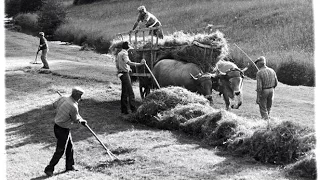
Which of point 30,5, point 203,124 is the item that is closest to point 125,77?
point 203,124

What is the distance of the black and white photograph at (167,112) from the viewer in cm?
1298

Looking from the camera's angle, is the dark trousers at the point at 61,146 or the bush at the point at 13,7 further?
the bush at the point at 13,7

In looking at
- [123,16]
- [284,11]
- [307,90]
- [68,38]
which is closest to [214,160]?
[307,90]

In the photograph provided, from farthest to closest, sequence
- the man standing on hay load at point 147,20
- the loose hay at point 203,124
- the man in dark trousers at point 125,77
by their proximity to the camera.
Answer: the man standing on hay load at point 147,20, the man in dark trousers at point 125,77, the loose hay at point 203,124

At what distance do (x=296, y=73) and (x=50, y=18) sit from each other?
40461 millimetres

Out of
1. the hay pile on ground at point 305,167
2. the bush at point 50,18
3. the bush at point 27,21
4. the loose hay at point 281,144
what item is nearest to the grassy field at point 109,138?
the hay pile on ground at point 305,167

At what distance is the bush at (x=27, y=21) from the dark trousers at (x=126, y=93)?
5252 centimetres

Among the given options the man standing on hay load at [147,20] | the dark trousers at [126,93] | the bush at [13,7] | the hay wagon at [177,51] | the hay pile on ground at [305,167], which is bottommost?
the hay pile on ground at [305,167]

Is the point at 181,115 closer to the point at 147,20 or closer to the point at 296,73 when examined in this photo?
the point at 147,20

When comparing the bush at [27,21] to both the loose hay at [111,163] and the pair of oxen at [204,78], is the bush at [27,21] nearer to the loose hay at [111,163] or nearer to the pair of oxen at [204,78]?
the pair of oxen at [204,78]

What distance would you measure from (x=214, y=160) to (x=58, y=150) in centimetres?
413

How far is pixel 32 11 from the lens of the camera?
82375 mm

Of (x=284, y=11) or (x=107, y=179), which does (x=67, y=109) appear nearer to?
(x=107, y=179)

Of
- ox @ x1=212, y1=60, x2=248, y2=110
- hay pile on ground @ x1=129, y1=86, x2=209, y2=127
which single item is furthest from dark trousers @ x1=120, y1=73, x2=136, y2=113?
ox @ x1=212, y1=60, x2=248, y2=110
